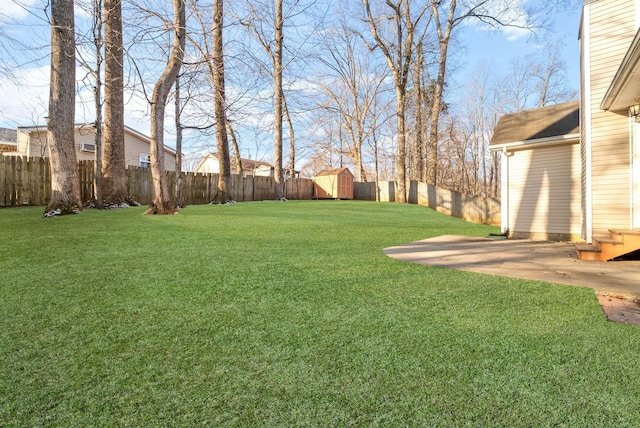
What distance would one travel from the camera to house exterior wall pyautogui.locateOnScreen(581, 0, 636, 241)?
5.43 metres

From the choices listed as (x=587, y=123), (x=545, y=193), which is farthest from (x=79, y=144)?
(x=587, y=123)

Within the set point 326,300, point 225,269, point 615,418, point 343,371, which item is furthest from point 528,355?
point 225,269

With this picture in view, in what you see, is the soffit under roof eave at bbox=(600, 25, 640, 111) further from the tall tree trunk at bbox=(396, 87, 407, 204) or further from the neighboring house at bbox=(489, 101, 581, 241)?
the tall tree trunk at bbox=(396, 87, 407, 204)

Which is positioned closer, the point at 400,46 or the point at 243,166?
the point at 400,46

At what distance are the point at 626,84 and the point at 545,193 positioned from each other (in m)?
3.66

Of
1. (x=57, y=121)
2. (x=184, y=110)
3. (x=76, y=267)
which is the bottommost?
(x=76, y=267)

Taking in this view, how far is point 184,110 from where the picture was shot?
10273 millimetres

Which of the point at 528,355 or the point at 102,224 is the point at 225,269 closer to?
the point at 528,355

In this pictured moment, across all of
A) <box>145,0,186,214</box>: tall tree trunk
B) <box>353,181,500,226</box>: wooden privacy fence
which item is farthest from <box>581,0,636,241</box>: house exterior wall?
<box>145,0,186,214</box>: tall tree trunk

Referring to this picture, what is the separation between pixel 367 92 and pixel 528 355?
85.5 ft

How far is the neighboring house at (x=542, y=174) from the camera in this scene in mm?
7238

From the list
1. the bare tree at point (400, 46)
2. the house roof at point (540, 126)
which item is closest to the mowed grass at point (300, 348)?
the house roof at point (540, 126)

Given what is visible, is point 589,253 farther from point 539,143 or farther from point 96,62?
point 96,62

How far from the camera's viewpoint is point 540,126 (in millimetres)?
7895
